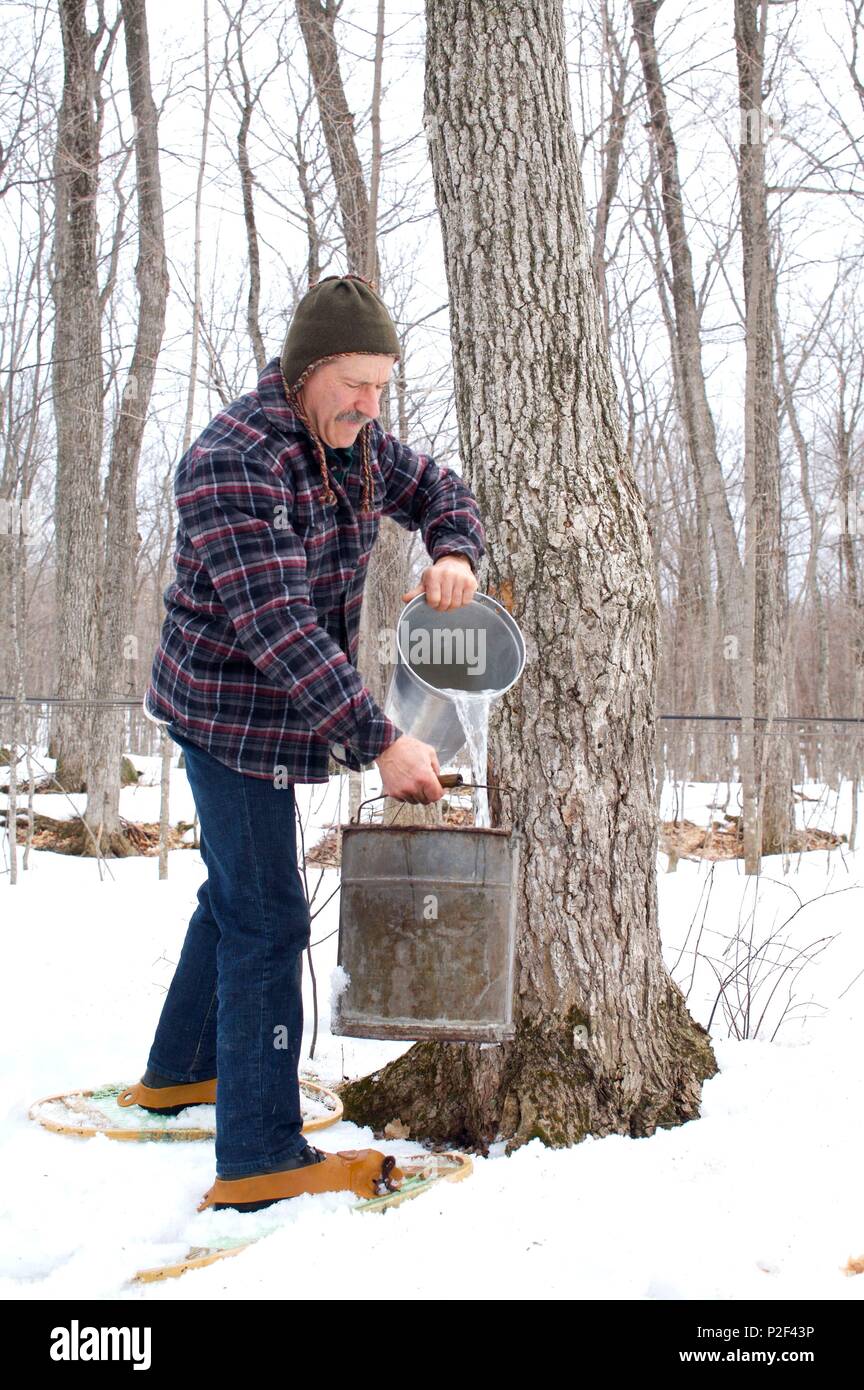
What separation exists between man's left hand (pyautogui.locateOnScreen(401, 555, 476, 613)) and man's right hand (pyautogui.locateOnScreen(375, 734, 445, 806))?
33cm

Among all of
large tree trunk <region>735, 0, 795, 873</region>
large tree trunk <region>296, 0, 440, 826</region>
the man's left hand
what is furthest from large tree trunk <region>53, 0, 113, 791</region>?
the man's left hand

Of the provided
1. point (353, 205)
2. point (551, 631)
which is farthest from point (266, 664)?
point (353, 205)

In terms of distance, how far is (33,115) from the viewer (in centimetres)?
767

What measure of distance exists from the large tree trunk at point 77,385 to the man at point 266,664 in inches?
273

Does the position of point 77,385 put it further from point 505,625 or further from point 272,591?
point 272,591

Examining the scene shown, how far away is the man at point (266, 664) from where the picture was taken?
6.16ft

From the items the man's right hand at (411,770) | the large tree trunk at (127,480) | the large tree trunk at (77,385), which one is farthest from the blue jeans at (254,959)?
the large tree trunk at (77,385)
